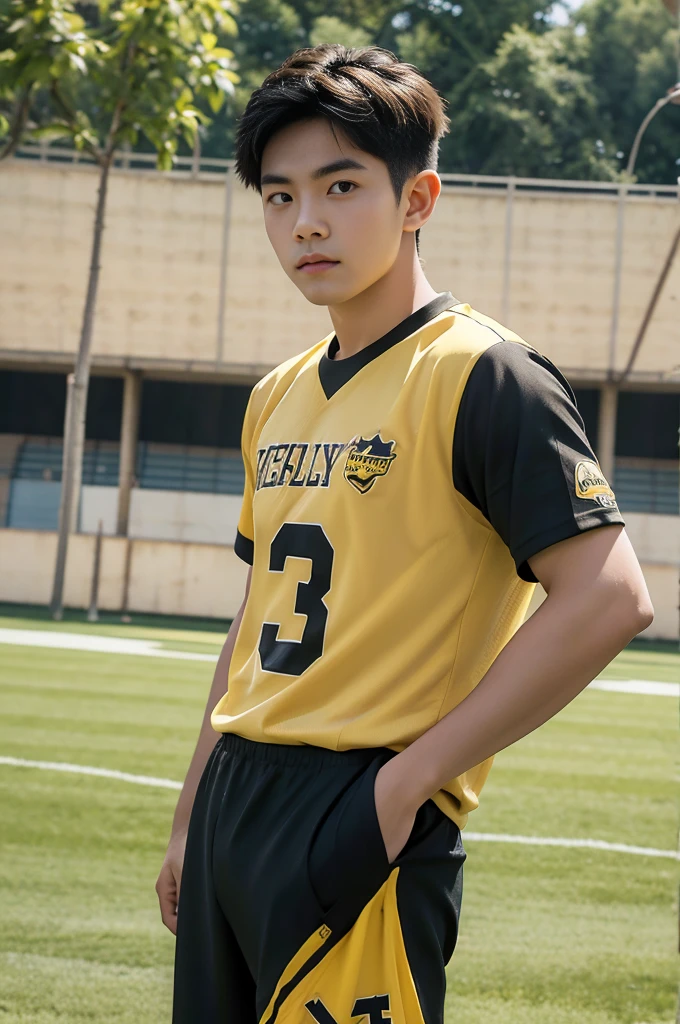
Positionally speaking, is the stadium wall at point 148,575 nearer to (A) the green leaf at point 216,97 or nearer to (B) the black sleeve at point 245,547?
(A) the green leaf at point 216,97

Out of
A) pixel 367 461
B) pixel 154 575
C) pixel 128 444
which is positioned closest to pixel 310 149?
pixel 367 461

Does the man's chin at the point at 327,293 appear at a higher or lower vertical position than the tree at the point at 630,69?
lower

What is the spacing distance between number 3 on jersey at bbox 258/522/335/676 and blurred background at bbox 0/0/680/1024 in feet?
2.24

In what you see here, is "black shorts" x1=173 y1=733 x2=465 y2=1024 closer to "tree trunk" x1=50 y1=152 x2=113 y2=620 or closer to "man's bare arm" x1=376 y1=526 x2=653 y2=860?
"man's bare arm" x1=376 y1=526 x2=653 y2=860

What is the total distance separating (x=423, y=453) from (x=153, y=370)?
28.7 meters

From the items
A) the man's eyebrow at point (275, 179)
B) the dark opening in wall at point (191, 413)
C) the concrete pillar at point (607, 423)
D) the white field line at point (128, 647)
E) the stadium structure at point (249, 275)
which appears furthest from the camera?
the dark opening in wall at point (191, 413)

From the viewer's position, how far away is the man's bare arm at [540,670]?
5.26ft

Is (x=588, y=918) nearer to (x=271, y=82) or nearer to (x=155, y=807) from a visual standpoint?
(x=155, y=807)

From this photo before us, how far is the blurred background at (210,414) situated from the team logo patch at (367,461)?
0.54 m

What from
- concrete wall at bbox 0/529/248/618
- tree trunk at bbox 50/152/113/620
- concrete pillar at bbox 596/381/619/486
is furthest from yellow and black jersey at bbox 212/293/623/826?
concrete pillar at bbox 596/381/619/486

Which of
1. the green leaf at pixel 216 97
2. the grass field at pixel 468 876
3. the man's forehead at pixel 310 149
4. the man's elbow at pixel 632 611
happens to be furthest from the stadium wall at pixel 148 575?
the man's elbow at pixel 632 611

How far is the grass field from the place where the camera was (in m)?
4.35

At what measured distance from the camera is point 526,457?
5.34 feet

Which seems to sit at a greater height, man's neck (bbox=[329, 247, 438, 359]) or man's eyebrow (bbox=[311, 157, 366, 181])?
man's eyebrow (bbox=[311, 157, 366, 181])
